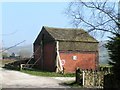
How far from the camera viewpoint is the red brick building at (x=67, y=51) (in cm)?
4106

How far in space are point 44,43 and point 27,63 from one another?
448 cm

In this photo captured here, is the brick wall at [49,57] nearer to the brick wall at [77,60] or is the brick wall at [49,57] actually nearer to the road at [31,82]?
the brick wall at [77,60]

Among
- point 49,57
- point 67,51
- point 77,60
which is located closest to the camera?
point 67,51

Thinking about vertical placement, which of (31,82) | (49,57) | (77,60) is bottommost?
(31,82)

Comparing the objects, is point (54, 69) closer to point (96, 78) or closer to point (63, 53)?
point (63, 53)

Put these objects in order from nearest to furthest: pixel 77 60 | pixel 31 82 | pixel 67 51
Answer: pixel 31 82 → pixel 67 51 → pixel 77 60

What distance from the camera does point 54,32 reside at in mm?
43844

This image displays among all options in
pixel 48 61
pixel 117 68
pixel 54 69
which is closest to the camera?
pixel 117 68

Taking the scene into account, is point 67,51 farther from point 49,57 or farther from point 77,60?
point 49,57

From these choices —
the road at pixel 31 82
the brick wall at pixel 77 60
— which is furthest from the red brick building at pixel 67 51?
the road at pixel 31 82

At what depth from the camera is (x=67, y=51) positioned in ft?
137

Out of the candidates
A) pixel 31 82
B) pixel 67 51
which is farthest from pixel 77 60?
pixel 31 82

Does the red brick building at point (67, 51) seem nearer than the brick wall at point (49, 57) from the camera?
Yes

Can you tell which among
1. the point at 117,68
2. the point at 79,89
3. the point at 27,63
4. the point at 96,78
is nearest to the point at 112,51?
the point at 117,68
